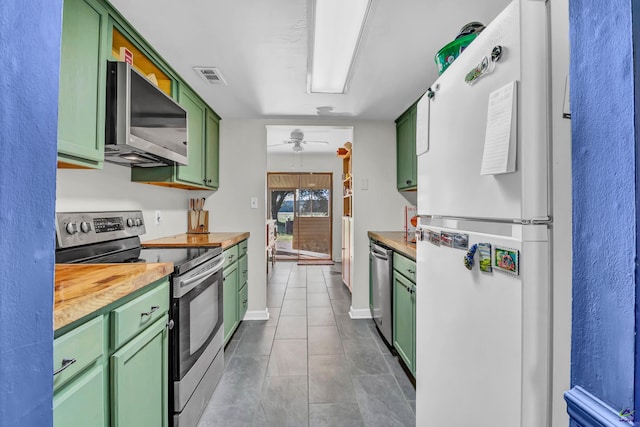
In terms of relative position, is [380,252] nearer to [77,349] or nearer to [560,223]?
[560,223]

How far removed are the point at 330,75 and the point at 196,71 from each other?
950 mm

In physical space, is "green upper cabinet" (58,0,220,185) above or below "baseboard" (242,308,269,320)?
above

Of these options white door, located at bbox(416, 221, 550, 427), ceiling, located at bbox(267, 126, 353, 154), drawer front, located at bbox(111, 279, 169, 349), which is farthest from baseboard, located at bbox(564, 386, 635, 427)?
ceiling, located at bbox(267, 126, 353, 154)

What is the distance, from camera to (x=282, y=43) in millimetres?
1789

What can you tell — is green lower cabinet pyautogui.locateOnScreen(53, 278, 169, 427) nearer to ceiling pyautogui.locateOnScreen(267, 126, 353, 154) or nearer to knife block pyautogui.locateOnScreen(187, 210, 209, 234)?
knife block pyautogui.locateOnScreen(187, 210, 209, 234)

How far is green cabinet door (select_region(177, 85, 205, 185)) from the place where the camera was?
2361 mm

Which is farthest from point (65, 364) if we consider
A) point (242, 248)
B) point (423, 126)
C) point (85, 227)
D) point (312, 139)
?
point (312, 139)

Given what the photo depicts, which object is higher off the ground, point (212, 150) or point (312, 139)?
point (312, 139)

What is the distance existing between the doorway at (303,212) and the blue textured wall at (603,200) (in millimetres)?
6321

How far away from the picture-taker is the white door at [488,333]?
0.75 m

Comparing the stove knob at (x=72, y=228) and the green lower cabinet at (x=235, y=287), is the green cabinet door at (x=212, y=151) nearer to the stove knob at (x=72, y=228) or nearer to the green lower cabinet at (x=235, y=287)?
the green lower cabinet at (x=235, y=287)

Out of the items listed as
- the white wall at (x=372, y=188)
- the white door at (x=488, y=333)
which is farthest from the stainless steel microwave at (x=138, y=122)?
the white wall at (x=372, y=188)

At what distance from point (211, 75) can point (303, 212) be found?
494 cm

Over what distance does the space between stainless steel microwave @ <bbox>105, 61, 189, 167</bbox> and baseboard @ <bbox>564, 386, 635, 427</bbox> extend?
1.76 metres
